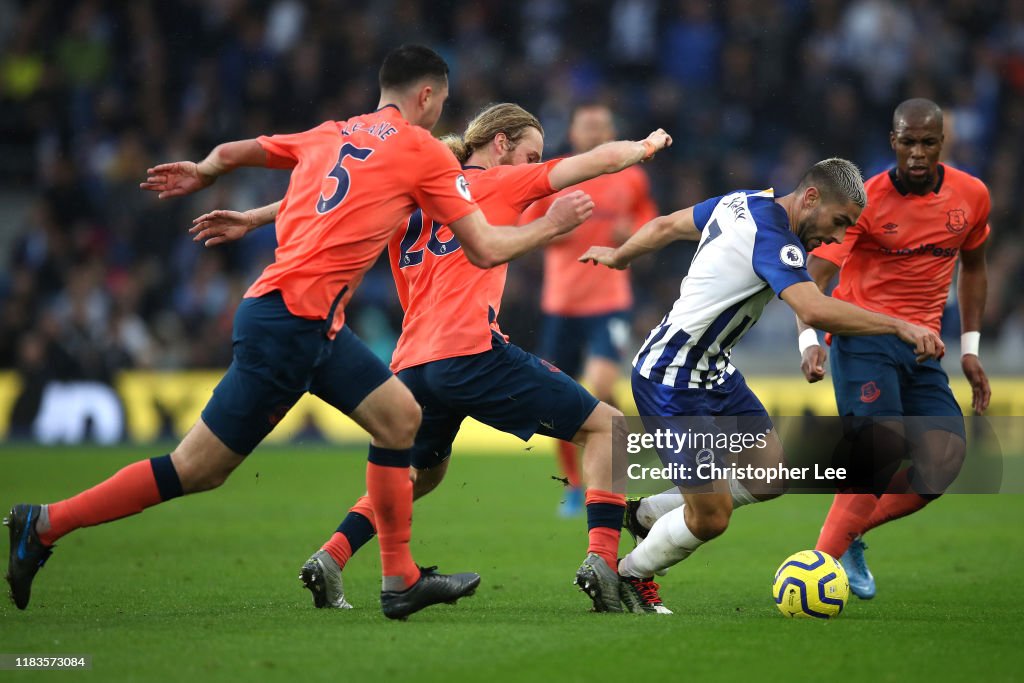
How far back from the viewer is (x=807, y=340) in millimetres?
6551

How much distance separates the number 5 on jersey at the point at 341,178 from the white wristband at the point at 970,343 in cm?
367

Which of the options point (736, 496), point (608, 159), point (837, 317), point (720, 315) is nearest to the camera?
point (837, 317)

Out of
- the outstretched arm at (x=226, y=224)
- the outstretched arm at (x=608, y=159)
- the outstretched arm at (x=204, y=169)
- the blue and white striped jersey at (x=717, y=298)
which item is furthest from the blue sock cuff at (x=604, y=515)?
the outstretched arm at (x=204, y=169)

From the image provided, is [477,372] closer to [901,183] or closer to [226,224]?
[226,224]

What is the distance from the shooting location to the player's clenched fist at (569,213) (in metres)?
5.71

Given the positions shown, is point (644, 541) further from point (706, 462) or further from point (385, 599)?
point (385, 599)

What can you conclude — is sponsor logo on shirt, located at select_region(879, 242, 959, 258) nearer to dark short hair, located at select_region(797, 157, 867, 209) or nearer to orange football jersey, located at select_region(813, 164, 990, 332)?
orange football jersey, located at select_region(813, 164, 990, 332)

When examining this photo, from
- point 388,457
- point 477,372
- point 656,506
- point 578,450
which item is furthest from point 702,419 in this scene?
point 578,450

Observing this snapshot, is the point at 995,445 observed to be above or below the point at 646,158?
below

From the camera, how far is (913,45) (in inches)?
746

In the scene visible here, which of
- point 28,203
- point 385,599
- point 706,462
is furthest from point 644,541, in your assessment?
point 28,203

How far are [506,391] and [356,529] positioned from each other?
3.28 feet

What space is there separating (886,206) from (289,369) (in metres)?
3.36

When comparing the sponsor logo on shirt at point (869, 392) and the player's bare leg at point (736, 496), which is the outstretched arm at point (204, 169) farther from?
the sponsor logo on shirt at point (869, 392)
